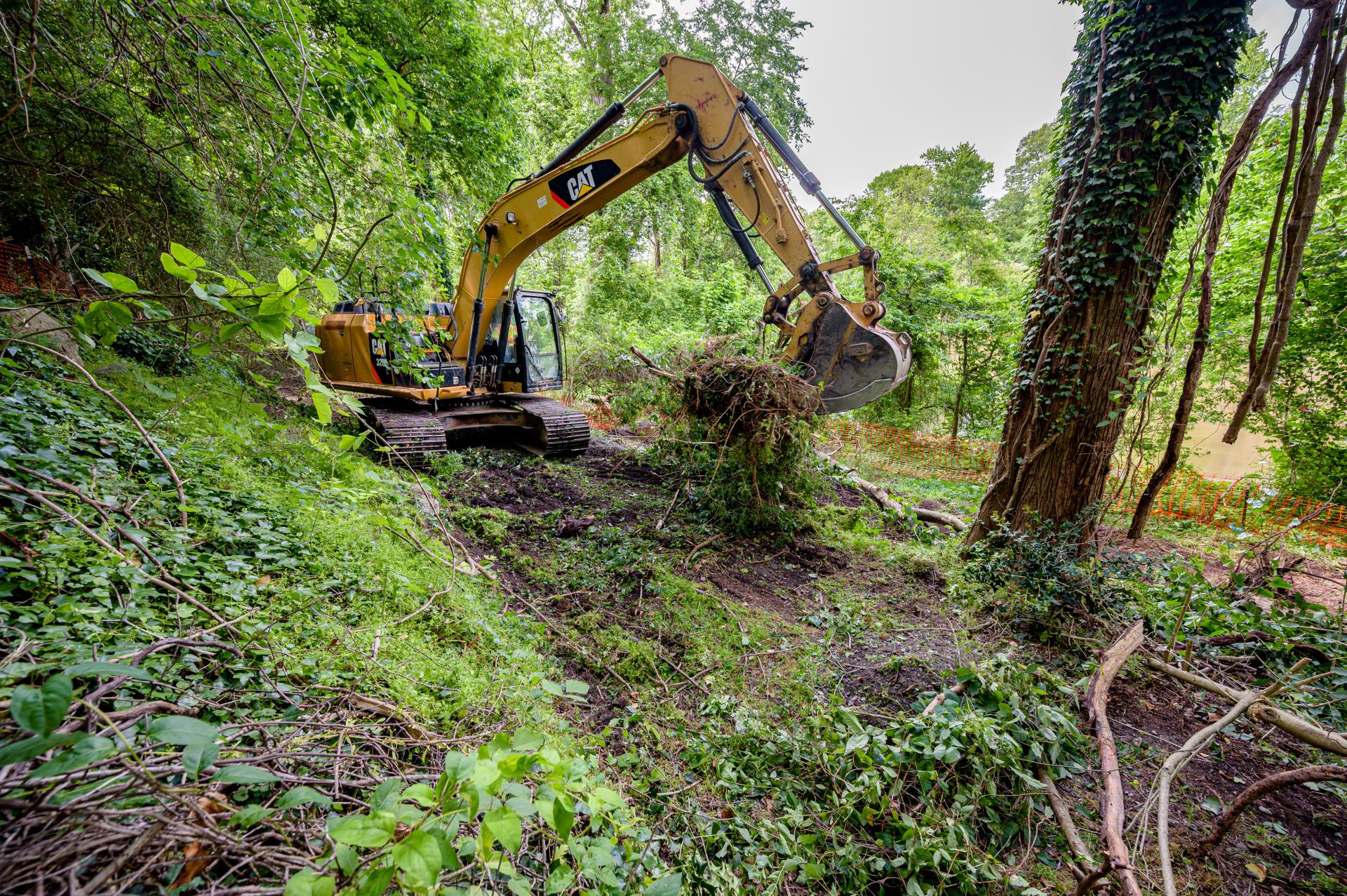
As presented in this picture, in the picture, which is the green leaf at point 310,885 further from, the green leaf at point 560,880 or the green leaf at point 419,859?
the green leaf at point 560,880

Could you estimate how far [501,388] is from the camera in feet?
23.6

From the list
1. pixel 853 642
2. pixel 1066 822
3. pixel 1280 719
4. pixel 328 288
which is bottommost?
pixel 1066 822

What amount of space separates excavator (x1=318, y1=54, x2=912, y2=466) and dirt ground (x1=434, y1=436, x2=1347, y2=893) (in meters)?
1.25

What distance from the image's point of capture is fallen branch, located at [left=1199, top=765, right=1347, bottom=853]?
150 centimetres

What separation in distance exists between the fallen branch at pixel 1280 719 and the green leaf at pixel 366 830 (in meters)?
3.04

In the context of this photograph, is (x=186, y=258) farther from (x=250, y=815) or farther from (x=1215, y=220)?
(x=1215, y=220)

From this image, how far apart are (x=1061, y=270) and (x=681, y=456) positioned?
3.69 m

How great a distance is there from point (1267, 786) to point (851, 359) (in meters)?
3.03

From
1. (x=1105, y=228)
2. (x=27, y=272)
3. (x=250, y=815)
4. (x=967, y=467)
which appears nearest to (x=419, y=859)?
(x=250, y=815)

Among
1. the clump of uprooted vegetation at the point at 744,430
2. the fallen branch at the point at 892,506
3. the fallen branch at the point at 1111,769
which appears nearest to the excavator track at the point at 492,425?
the clump of uprooted vegetation at the point at 744,430

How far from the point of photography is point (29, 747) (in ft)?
2.23

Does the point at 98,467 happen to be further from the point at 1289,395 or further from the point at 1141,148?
the point at 1289,395

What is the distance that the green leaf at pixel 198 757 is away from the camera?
81 centimetres

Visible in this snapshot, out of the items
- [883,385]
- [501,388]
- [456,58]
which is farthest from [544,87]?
[883,385]
